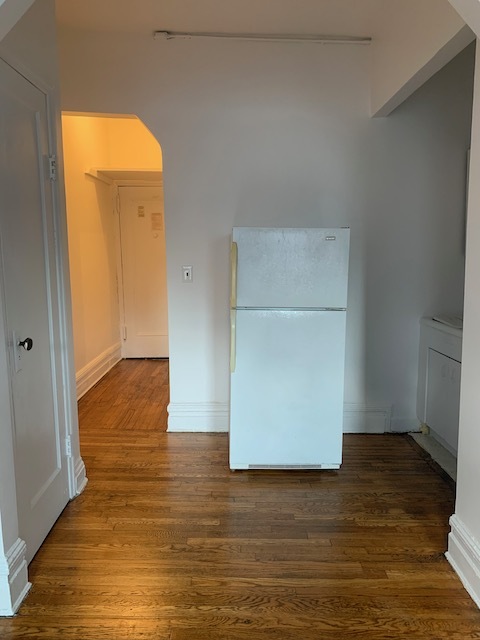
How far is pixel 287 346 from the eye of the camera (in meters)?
2.50

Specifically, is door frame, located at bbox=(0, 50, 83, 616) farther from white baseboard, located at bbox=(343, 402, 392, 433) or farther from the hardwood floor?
white baseboard, located at bbox=(343, 402, 392, 433)

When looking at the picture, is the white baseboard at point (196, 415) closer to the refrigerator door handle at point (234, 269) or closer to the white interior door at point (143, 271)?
the refrigerator door handle at point (234, 269)

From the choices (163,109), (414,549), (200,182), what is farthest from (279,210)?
(414,549)

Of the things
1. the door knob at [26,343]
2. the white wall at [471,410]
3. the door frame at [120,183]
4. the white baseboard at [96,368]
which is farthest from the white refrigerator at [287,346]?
the door frame at [120,183]

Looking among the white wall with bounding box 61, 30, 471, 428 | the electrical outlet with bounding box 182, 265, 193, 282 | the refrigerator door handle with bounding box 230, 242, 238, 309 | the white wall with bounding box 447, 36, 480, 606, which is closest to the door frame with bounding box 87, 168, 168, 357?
the white wall with bounding box 61, 30, 471, 428

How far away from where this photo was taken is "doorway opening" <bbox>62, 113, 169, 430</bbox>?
13.1ft

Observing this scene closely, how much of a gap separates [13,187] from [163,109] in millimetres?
1530

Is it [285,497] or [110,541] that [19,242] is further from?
[285,497]

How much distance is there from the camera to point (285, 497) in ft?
7.75

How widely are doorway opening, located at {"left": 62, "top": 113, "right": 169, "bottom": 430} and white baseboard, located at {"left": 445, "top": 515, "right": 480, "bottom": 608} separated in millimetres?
3192

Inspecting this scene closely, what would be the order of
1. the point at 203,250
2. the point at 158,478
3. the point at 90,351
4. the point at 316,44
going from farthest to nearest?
the point at 90,351
the point at 203,250
the point at 316,44
the point at 158,478

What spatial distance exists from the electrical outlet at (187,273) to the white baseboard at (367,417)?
4.92ft

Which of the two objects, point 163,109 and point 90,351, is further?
point 90,351

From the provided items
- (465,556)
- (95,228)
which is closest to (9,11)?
(465,556)
